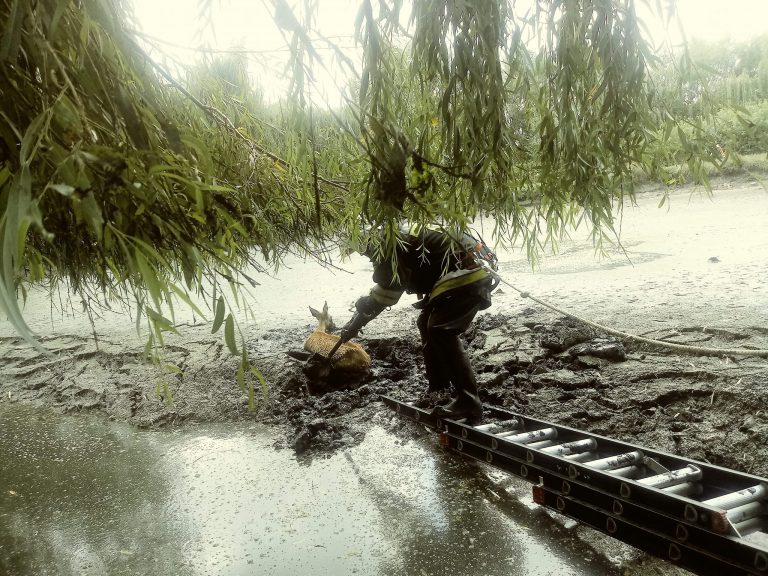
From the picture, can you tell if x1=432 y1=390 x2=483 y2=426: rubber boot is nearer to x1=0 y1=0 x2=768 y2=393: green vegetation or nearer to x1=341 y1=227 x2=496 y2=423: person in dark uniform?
x1=341 y1=227 x2=496 y2=423: person in dark uniform

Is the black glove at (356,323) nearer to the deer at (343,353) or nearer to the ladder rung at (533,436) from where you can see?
the deer at (343,353)

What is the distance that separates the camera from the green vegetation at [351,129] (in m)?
1.33

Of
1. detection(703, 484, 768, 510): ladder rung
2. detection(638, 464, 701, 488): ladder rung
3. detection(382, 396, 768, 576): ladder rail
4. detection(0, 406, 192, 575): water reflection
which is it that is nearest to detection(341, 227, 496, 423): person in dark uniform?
detection(382, 396, 768, 576): ladder rail

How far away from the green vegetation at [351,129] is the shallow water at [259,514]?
58.0 inches

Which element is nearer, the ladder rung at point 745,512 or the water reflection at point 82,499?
the ladder rung at point 745,512

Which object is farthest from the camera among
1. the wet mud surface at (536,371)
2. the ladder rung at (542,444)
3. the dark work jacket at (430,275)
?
the dark work jacket at (430,275)

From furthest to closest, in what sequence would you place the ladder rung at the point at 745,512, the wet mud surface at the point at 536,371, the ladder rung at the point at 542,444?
the wet mud surface at the point at 536,371, the ladder rung at the point at 542,444, the ladder rung at the point at 745,512

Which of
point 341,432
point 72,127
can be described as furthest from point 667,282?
point 72,127

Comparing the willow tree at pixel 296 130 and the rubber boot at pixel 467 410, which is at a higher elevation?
the willow tree at pixel 296 130

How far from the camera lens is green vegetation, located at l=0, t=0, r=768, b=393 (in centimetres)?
133

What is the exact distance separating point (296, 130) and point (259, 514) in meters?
2.31

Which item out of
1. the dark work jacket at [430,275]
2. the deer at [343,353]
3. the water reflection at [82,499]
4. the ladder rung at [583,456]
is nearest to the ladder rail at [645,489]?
the ladder rung at [583,456]

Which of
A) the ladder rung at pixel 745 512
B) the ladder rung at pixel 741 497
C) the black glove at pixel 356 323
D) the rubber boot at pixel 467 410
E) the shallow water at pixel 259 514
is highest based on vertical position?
the black glove at pixel 356 323

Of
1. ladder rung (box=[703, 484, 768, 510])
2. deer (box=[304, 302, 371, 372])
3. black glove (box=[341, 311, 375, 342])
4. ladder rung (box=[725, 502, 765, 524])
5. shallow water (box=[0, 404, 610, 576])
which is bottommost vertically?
shallow water (box=[0, 404, 610, 576])
